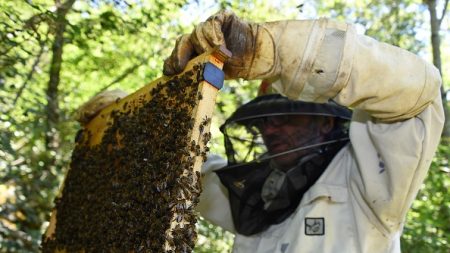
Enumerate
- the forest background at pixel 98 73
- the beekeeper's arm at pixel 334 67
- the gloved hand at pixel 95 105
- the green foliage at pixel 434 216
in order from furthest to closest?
the green foliage at pixel 434 216 < the forest background at pixel 98 73 < the gloved hand at pixel 95 105 < the beekeeper's arm at pixel 334 67

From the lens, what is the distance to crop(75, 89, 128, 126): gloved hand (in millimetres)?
3377

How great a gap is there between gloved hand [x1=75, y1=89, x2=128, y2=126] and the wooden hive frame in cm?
20

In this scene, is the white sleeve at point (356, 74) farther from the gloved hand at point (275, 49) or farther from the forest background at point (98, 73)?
the forest background at point (98, 73)

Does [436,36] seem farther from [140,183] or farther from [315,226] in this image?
[140,183]

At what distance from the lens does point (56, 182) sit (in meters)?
5.41

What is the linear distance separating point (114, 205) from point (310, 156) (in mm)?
1413

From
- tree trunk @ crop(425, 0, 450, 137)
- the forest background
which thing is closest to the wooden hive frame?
the forest background

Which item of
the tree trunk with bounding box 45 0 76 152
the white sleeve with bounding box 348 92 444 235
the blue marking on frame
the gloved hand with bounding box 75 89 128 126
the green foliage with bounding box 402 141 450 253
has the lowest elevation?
the green foliage with bounding box 402 141 450 253

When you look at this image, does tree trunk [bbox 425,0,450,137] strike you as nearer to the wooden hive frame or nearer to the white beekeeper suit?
the white beekeeper suit

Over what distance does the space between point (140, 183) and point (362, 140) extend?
1.38m

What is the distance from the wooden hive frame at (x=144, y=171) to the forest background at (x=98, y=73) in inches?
29.4

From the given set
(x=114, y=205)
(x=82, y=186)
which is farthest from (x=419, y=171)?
(x=82, y=186)

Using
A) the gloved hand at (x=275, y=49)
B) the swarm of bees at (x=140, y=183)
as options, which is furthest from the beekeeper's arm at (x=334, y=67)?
the swarm of bees at (x=140, y=183)

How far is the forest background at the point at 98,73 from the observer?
3.65 metres
